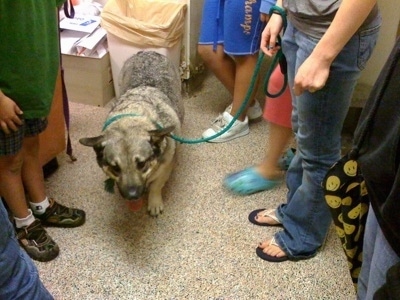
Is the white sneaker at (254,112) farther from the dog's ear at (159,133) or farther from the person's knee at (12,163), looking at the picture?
the person's knee at (12,163)

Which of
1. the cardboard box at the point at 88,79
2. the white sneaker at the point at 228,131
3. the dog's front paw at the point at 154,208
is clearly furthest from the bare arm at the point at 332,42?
the cardboard box at the point at 88,79

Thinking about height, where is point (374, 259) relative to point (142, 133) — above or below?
above

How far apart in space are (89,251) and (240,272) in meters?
0.58

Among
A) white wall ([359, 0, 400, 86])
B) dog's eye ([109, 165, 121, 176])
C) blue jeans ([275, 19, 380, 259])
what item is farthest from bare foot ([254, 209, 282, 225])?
white wall ([359, 0, 400, 86])

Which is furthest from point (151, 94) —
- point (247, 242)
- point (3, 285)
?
point (3, 285)

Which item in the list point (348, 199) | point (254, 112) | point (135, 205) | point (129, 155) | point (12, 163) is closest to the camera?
point (348, 199)

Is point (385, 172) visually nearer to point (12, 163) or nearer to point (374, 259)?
point (374, 259)

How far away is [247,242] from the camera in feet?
5.86

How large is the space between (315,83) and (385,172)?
43cm

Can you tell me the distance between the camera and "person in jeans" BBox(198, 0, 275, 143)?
221cm

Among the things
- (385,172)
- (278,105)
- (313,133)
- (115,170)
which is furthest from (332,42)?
(115,170)

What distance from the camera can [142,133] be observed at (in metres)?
1.73

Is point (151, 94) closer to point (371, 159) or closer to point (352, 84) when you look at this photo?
point (352, 84)

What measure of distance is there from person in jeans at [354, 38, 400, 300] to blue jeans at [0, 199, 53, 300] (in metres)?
0.73
